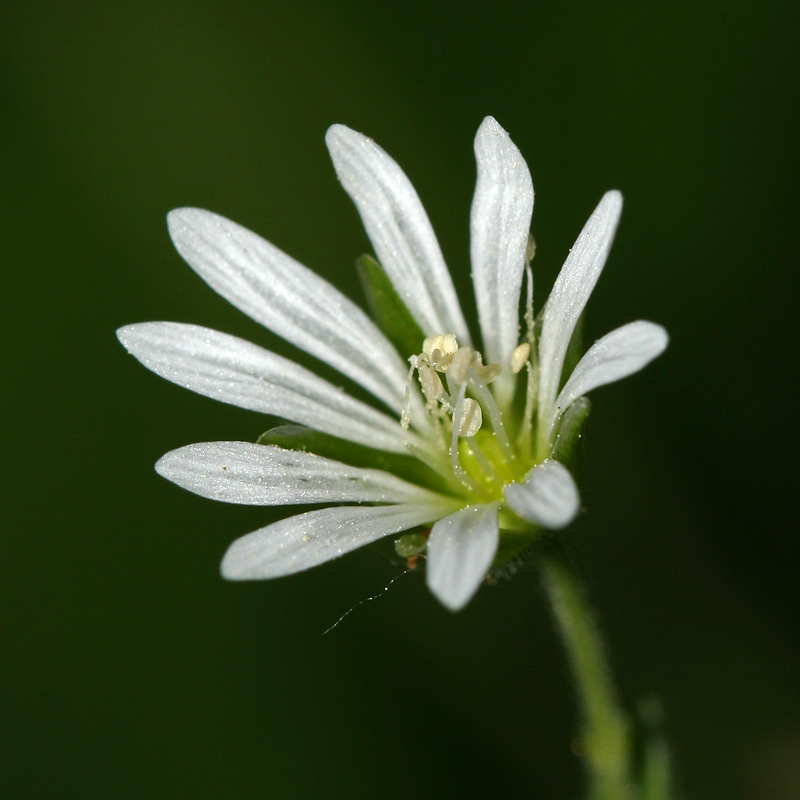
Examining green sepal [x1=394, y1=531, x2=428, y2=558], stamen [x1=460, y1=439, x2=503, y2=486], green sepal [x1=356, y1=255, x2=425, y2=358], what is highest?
green sepal [x1=356, y1=255, x2=425, y2=358]

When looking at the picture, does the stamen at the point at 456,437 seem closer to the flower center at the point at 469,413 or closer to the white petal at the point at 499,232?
the flower center at the point at 469,413

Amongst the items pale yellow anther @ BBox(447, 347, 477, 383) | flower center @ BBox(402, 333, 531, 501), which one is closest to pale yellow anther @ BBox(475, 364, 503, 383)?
flower center @ BBox(402, 333, 531, 501)

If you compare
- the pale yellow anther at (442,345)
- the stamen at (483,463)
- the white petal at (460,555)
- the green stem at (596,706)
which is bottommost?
the green stem at (596,706)

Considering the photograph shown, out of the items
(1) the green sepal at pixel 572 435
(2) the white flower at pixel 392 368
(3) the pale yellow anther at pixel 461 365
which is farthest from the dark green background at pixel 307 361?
(1) the green sepal at pixel 572 435

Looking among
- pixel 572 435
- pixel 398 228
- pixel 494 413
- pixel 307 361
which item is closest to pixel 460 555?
pixel 572 435

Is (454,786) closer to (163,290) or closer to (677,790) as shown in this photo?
(677,790)

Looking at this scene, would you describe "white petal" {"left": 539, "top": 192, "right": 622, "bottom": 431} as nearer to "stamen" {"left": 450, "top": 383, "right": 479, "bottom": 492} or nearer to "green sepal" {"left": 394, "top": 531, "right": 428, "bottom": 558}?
"stamen" {"left": 450, "top": 383, "right": 479, "bottom": 492}

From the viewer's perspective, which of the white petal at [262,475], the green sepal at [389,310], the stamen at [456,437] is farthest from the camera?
the green sepal at [389,310]

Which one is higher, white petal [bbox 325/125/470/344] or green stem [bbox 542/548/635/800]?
white petal [bbox 325/125/470/344]
